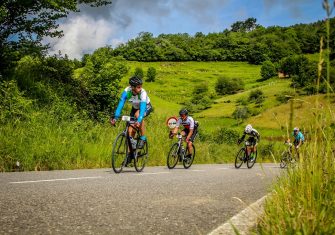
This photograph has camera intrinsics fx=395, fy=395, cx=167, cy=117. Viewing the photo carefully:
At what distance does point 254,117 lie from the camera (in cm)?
11038

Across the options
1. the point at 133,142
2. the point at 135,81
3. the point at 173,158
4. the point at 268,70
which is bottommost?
the point at 173,158

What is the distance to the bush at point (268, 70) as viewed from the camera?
159 metres

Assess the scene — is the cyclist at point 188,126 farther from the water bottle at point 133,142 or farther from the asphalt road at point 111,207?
the asphalt road at point 111,207

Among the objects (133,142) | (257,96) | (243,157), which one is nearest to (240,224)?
(133,142)

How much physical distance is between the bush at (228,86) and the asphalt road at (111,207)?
14806cm

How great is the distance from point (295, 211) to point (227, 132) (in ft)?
280

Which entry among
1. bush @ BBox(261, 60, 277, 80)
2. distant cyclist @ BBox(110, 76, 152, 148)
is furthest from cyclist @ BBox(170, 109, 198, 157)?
bush @ BBox(261, 60, 277, 80)

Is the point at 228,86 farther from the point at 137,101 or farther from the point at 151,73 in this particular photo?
the point at 137,101

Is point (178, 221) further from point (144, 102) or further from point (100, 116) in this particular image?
point (100, 116)

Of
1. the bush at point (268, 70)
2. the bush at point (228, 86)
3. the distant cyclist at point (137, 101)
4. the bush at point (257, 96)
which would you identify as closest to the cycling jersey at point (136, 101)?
the distant cyclist at point (137, 101)

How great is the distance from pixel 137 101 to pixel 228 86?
484 ft

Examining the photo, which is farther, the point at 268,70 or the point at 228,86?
the point at 268,70

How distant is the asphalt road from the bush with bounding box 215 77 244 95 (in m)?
148

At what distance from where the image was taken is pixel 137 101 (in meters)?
9.82
